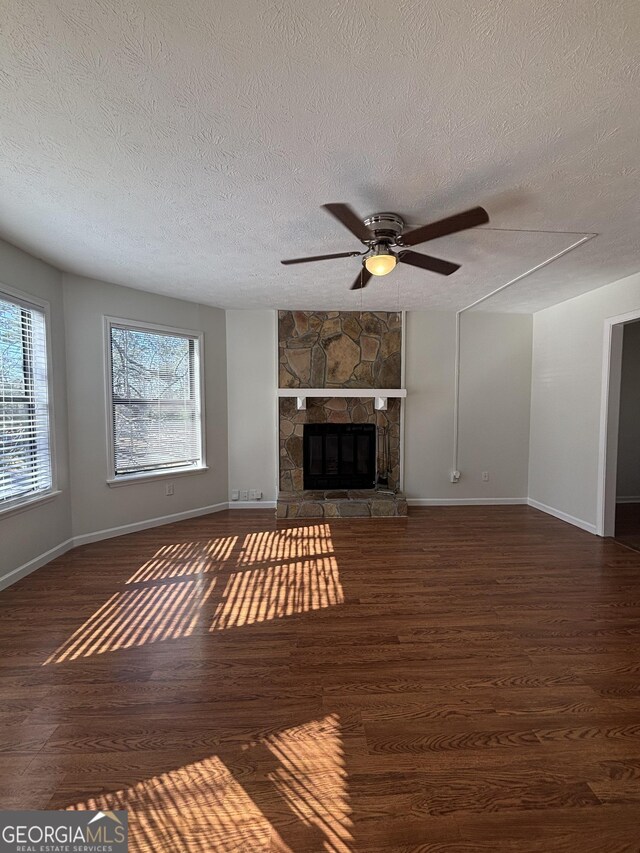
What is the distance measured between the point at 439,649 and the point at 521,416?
3883mm

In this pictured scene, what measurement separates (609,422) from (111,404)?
5097 millimetres

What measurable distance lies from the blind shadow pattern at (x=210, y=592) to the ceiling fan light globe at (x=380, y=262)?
2.23 meters

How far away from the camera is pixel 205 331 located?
4.56 meters

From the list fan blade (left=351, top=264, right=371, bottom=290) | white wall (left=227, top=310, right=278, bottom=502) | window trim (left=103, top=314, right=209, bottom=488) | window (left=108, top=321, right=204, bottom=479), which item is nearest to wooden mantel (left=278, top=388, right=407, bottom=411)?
white wall (left=227, top=310, right=278, bottom=502)

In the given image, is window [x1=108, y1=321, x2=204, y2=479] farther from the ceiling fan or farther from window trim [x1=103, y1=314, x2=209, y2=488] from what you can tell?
the ceiling fan

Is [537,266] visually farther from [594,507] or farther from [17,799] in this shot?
[17,799]

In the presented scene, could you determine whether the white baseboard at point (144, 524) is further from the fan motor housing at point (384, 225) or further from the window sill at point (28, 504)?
the fan motor housing at point (384, 225)

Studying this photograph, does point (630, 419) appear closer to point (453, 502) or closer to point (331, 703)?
point (453, 502)

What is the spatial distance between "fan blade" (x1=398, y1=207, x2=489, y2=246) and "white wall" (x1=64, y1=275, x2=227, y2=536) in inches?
118

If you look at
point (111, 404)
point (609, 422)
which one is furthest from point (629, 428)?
point (111, 404)

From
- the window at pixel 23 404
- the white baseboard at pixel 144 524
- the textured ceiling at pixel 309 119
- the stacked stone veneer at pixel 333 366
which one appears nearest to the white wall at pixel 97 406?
the white baseboard at pixel 144 524

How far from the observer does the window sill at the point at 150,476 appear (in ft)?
12.7

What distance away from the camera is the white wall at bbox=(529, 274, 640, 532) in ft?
12.6

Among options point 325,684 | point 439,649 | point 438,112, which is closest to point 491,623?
point 439,649
